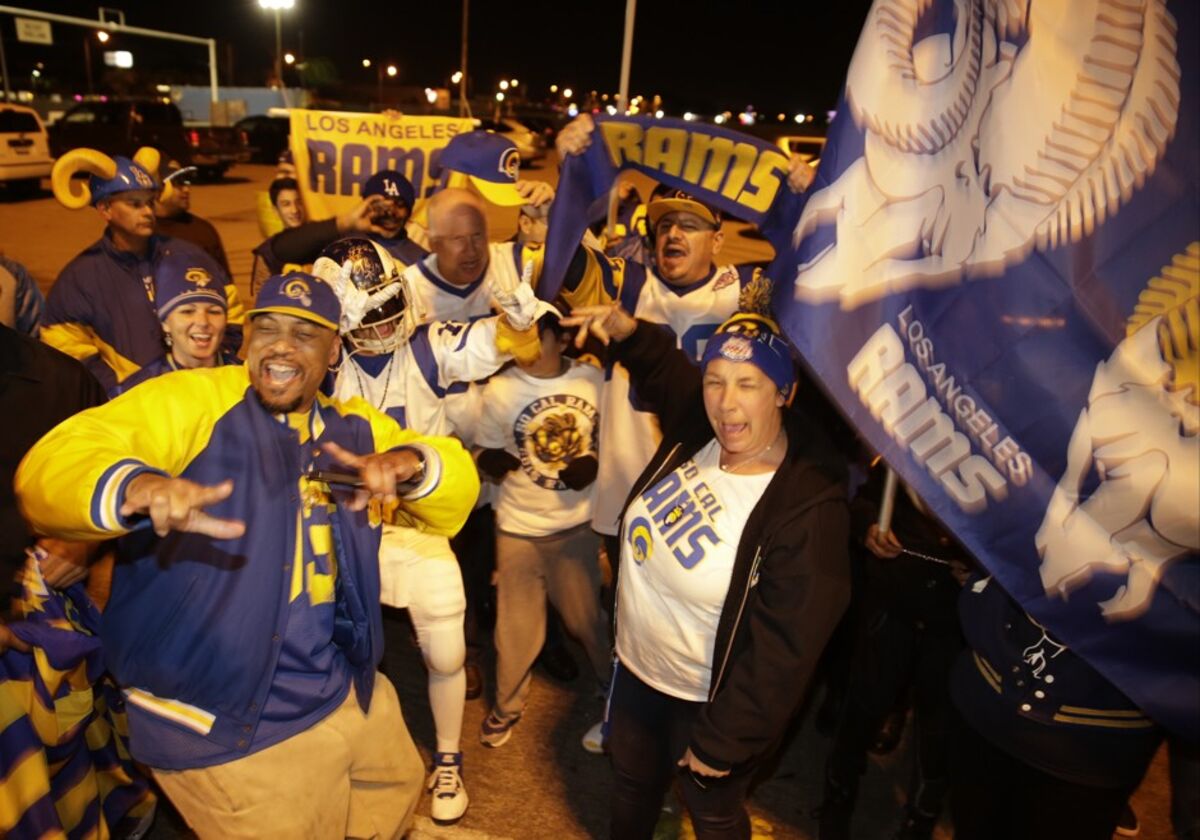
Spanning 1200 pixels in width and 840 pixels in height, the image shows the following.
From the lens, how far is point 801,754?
4.23 metres

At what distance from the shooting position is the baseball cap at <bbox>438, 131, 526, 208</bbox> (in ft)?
15.6

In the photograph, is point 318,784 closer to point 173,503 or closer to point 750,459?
point 173,503

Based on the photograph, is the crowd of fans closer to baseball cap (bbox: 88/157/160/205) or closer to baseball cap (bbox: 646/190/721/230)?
baseball cap (bbox: 646/190/721/230)

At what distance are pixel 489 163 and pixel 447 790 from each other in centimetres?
335

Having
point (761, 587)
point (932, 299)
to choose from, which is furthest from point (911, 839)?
point (932, 299)

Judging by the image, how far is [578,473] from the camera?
3951 mm

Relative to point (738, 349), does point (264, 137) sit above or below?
below

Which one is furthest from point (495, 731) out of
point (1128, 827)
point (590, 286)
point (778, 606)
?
point (1128, 827)

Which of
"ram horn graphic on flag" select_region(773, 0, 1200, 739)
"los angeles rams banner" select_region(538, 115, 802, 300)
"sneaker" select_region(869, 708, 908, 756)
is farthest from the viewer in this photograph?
"sneaker" select_region(869, 708, 908, 756)

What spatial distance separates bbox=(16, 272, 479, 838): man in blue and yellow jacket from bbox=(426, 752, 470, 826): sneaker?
2.85 ft

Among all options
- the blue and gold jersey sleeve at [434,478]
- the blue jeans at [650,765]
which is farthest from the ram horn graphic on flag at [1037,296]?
the blue jeans at [650,765]

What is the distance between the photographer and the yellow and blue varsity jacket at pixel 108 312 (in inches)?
177

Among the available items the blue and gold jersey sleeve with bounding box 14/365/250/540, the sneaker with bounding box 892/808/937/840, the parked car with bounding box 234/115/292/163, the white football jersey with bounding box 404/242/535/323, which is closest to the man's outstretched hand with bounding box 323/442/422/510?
the blue and gold jersey sleeve with bounding box 14/365/250/540

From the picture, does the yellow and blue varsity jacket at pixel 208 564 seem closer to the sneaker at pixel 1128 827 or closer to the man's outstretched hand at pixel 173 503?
the man's outstretched hand at pixel 173 503
